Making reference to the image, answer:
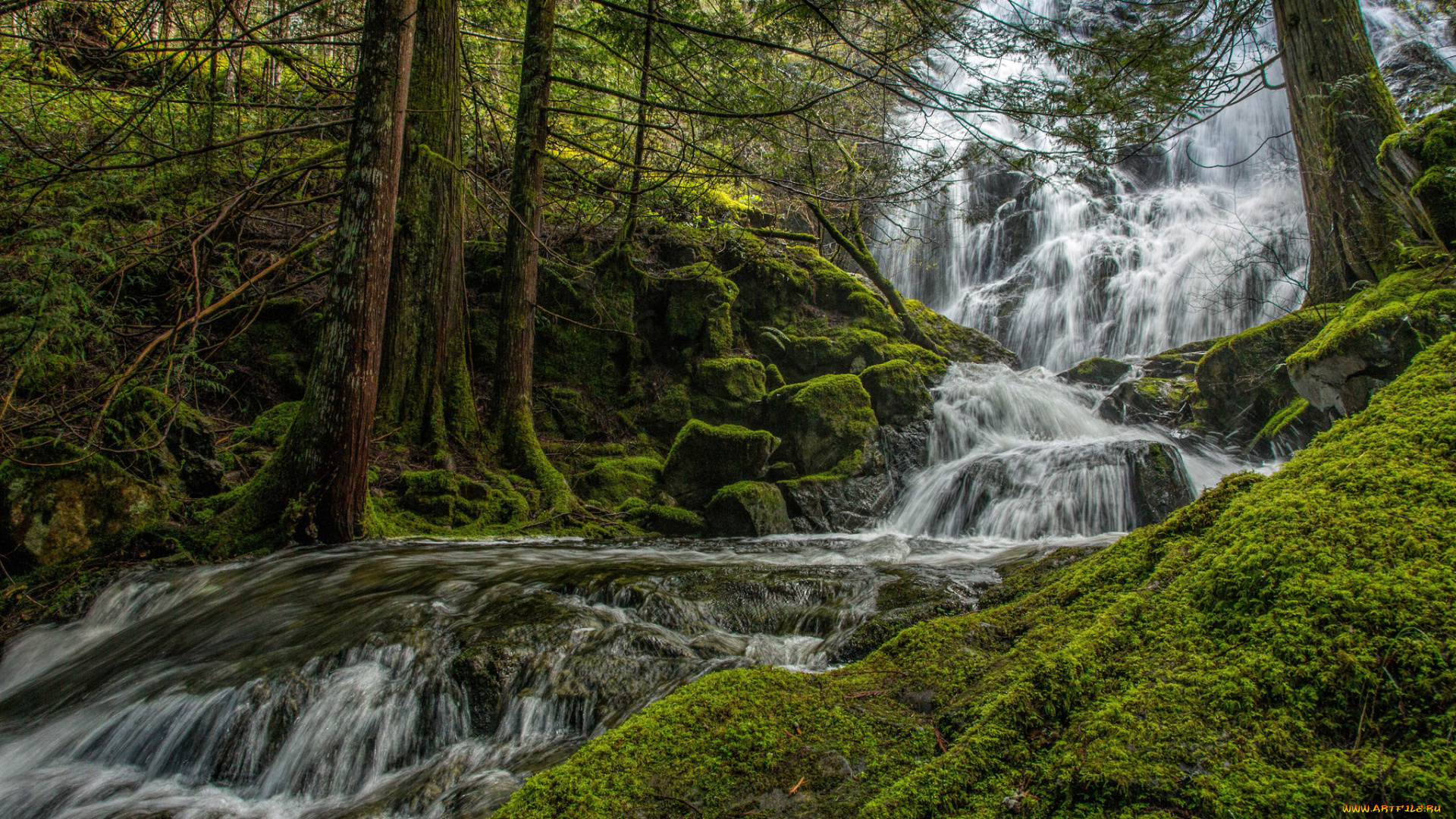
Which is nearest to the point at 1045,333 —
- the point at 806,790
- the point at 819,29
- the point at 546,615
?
the point at 819,29

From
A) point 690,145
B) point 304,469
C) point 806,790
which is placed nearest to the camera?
point 806,790

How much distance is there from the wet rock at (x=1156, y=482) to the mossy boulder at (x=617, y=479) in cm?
619

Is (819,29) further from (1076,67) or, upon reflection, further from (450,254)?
(450,254)

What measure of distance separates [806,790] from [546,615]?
2592 millimetres

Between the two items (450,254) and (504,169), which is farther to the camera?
(504,169)

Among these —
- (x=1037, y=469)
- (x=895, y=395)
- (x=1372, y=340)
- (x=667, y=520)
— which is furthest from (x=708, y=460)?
(x=1372, y=340)

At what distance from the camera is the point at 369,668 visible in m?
3.36

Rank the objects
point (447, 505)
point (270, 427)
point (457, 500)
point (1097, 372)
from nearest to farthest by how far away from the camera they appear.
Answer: point (447, 505)
point (457, 500)
point (270, 427)
point (1097, 372)

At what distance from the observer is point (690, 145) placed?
6559mm

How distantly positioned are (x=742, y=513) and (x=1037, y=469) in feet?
14.1

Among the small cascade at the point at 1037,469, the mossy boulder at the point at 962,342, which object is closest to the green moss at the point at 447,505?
the small cascade at the point at 1037,469

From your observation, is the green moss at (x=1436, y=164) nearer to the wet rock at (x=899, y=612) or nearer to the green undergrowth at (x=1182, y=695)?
the wet rock at (x=899, y=612)

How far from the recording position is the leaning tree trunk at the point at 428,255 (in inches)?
275

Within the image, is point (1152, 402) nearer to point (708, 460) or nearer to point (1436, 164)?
point (1436, 164)
